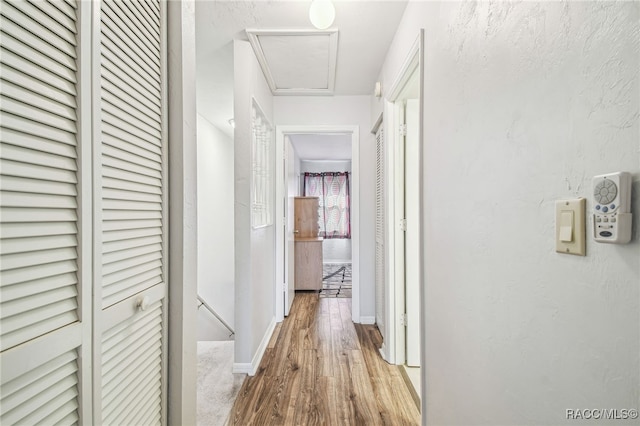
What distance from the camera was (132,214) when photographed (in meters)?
0.91

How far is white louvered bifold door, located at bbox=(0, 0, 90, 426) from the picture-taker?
1.78ft

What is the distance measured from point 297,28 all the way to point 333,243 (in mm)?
5924

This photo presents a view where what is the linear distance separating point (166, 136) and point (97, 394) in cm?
78

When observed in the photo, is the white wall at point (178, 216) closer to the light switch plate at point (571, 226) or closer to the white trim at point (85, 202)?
the white trim at point (85, 202)

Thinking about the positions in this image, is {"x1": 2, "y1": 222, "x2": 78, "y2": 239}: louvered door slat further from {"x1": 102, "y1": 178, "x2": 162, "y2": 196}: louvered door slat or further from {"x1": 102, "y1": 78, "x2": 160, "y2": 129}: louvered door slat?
{"x1": 102, "y1": 78, "x2": 160, "y2": 129}: louvered door slat

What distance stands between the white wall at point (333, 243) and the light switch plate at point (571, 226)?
693 cm

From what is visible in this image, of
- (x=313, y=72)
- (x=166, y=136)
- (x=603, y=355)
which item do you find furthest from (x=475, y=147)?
(x=313, y=72)

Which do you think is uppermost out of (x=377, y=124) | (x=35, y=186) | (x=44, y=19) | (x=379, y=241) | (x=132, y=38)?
(x=377, y=124)

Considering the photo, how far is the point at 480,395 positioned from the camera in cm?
103

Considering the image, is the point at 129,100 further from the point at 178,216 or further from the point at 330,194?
the point at 330,194

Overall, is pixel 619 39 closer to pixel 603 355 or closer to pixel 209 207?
pixel 603 355

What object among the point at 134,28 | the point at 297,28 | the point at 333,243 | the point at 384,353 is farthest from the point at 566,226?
the point at 333,243

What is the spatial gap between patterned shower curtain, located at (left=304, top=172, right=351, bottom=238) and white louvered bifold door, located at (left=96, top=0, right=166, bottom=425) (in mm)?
6468

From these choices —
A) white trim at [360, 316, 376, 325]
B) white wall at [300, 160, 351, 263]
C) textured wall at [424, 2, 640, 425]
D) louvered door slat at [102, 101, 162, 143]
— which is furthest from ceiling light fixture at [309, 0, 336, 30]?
white wall at [300, 160, 351, 263]
